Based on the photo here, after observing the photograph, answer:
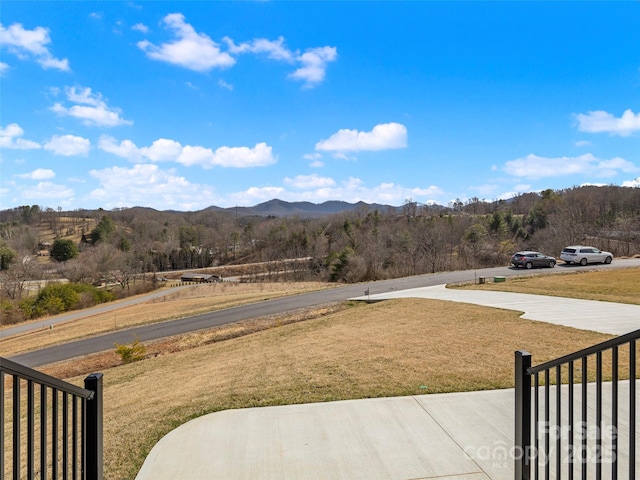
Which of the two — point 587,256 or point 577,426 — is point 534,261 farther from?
point 577,426

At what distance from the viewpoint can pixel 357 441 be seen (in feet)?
13.3

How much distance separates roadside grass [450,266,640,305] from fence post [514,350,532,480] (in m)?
13.0

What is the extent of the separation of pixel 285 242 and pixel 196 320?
7121 cm

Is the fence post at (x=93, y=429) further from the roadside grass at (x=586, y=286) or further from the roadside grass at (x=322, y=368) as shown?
the roadside grass at (x=586, y=286)

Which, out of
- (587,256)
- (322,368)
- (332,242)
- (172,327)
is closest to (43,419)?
(322,368)

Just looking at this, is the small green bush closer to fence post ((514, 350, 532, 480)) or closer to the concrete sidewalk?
the concrete sidewalk

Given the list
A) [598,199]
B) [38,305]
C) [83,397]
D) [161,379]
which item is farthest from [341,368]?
[598,199]

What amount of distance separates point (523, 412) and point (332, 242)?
7435 centimetres

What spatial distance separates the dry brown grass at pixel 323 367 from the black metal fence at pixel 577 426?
166 centimetres

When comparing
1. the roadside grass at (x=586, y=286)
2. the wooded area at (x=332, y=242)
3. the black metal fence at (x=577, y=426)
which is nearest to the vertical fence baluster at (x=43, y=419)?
the black metal fence at (x=577, y=426)

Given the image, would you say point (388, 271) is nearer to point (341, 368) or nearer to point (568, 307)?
point (568, 307)

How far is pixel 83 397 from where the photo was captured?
252 centimetres

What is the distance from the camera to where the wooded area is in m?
41.1

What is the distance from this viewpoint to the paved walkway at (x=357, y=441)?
3.53 m
